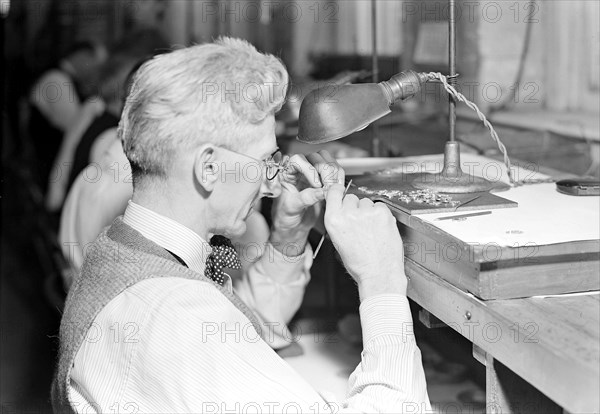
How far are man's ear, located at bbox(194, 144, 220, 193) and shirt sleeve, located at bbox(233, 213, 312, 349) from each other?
65 centimetres

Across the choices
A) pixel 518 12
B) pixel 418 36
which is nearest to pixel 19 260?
pixel 418 36

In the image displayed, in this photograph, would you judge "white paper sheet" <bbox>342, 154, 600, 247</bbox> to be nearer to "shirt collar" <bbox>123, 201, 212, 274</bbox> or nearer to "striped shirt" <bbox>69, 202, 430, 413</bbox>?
"striped shirt" <bbox>69, 202, 430, 413</bbox>

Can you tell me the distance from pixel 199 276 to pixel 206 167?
19 cm

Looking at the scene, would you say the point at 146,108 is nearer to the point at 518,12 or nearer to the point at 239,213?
the point at 239,213

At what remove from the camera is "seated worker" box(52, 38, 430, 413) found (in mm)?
1253

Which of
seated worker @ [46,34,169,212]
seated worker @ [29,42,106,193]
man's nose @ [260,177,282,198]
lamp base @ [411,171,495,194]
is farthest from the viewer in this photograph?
seated worker @ [29,42,106,193]

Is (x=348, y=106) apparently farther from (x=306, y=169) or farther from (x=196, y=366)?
(x=196, y=366)

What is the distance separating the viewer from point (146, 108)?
140cm

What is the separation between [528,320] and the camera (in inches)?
50.5

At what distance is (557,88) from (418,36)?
1.20 m

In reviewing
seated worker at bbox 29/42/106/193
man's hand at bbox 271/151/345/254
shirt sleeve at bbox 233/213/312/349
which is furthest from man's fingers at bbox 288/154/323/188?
seated worker at bbox 29/42/106/193

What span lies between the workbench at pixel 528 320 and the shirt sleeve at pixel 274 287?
49cm

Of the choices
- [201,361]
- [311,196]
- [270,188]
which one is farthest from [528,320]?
[311,196]

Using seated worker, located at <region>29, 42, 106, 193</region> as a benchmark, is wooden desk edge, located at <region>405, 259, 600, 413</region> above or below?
above
